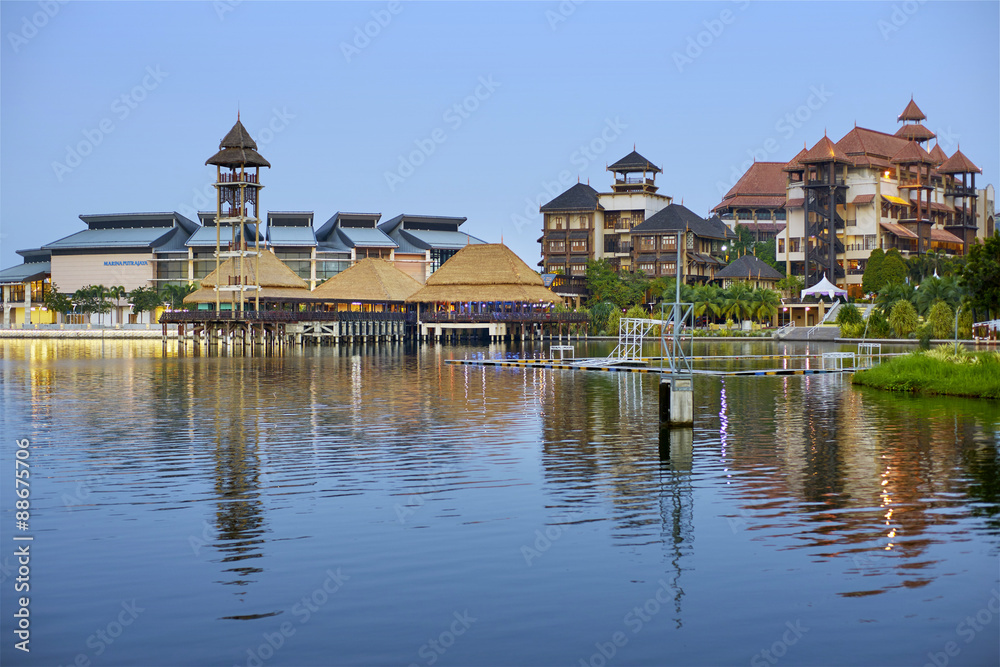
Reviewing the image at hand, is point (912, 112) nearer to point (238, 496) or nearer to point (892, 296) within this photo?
point (892, 296)

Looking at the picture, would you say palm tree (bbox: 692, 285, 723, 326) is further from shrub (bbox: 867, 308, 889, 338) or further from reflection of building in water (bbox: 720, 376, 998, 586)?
reflection of building in water (bbox: 720, 376, 998, 586)

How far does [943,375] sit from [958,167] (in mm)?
111345

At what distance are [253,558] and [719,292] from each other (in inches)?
4318

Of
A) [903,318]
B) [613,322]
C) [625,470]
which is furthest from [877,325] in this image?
[625,470]

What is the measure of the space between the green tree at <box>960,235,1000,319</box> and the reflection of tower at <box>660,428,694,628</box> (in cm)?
2842

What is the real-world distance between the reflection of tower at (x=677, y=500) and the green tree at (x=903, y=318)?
69034 millimetres

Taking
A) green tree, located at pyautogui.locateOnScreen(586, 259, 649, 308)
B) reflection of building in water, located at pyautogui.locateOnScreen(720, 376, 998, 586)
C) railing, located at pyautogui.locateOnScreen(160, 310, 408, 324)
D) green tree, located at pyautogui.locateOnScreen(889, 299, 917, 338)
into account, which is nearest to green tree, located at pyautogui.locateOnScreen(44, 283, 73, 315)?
railing, located at pyautogui.locateOnScreen(160, 310, 408, 324)

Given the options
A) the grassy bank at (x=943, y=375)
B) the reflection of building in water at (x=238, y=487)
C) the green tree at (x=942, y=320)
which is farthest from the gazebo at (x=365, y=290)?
the grassy bank at (x=943, y=375)

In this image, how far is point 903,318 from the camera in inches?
3659

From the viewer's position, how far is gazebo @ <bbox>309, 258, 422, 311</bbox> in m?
118

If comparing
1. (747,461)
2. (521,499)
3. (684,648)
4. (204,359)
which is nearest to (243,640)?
(684,648)

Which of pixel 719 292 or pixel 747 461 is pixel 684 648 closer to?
pixel 747 461

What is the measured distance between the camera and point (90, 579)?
15164 millimetres

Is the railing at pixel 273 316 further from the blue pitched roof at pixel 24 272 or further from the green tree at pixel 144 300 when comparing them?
the blue pitched roof at pixel 24 272
